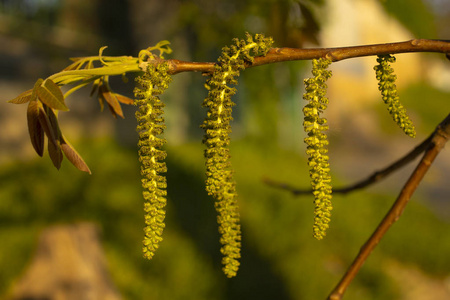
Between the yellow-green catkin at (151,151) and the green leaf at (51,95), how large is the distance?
0.11m

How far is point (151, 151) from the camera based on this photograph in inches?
23.3

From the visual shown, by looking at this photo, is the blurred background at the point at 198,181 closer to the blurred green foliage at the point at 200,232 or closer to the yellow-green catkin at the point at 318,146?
the blurred green foliage at the point at 200,232

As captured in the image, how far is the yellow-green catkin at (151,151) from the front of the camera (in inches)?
22.9

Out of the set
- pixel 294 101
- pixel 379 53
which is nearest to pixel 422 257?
pixel 379 53

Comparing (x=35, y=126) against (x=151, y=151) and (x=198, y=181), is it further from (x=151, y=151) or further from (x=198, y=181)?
(x=198, y=181)

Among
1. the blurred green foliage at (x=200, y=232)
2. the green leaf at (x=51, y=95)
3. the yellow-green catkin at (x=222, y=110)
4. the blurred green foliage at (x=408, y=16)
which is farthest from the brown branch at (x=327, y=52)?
the blurred green foliage at (x=200, y=232)

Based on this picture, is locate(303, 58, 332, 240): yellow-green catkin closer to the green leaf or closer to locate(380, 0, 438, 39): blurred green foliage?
the green leaf

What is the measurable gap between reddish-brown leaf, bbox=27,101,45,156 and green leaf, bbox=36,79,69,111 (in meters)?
0.02

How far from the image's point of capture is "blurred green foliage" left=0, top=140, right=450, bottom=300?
8.71ft

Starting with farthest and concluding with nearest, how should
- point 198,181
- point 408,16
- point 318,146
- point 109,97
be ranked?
point 198,181
point 408,16
point 109,97
point 318,146

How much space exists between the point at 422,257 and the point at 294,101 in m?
4.46

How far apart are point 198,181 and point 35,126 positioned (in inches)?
145

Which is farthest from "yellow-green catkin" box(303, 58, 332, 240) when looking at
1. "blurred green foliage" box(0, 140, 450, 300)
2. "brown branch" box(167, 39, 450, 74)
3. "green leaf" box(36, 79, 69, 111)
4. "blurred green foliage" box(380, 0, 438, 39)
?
Answer: "blurred green foliage" box(0, 140, 450, 300)

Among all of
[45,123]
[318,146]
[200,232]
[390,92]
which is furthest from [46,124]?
[200,232]
